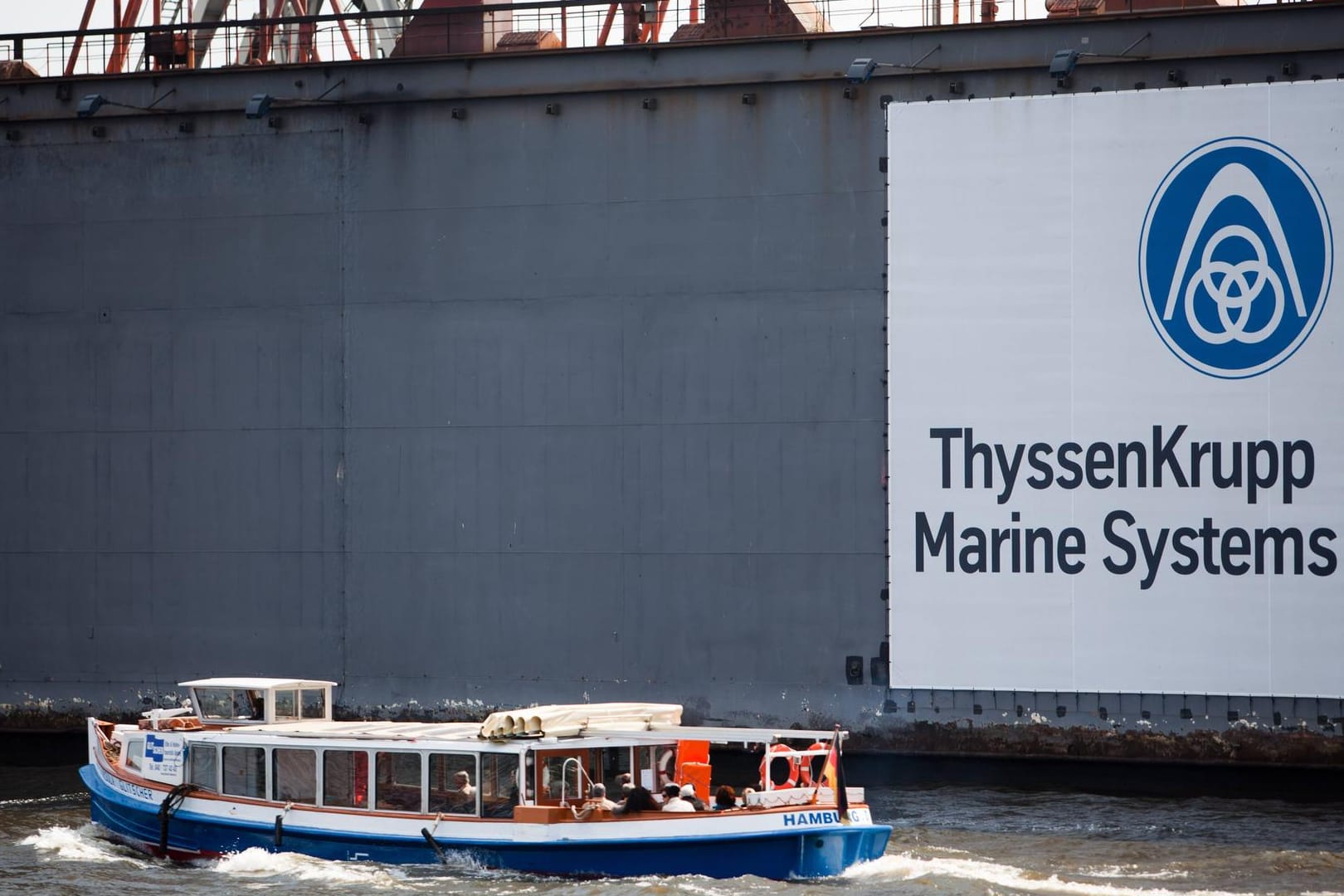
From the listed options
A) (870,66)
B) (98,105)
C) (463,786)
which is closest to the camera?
(463,786)

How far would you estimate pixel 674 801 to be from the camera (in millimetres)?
16922

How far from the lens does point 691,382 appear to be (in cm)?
2272

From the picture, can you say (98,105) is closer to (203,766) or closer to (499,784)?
(203,766)

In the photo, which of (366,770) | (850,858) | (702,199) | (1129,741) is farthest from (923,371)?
(366,770)

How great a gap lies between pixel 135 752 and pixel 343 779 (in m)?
3.21

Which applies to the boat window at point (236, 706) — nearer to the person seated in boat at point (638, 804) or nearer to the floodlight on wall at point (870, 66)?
the person seated in boat at point (638, 804)

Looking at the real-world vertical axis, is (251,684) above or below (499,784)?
above

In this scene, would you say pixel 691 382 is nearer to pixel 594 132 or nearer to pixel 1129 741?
pixel 594 132

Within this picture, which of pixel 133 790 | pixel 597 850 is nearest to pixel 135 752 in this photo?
pixel 133 790

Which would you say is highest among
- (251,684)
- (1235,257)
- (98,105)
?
(98,105)

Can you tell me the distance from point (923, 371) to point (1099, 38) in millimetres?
4864

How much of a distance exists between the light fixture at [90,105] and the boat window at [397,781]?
1174 centimetres

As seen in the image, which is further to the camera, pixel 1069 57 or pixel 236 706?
pixel 1069 57

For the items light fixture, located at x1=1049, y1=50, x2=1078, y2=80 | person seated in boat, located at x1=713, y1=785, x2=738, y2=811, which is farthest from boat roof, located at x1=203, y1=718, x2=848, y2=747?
light fixture, located at x1=1049, y1=50, x2=1078, y2=80
